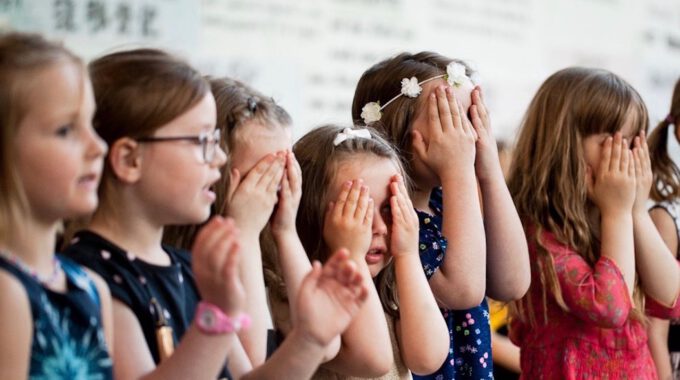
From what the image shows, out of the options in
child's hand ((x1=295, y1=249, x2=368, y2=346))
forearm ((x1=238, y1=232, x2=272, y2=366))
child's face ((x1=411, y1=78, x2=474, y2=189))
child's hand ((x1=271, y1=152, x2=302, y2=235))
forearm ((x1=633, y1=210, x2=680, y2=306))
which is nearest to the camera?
child's hand ((x1=295, y1=249, x2=368, y2=346))

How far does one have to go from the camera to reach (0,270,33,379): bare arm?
108 centimetres

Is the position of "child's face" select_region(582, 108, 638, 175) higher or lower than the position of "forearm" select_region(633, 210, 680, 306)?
higher

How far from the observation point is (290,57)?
373cm

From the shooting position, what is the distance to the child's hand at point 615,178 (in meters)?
2.29

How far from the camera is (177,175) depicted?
53.7 inches

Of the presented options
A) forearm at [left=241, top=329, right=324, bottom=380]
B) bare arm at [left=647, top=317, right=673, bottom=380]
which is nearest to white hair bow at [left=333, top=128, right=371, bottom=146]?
forearm at [left=241, top=329, right=324, bottom=380]

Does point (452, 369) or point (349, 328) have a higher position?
point (349, 328)

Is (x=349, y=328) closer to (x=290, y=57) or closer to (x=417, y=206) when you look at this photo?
(x=417, y=206)

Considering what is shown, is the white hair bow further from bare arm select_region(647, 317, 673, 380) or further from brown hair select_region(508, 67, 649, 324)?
bare arm select_region(647, 317, 673, 380)

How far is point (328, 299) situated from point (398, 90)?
86cm

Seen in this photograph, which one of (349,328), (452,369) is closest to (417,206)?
(452,369)

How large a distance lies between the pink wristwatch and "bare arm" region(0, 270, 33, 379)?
0.74 ft

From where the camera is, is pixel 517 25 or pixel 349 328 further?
pixel 517 25

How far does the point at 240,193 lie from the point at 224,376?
34 centimetres
